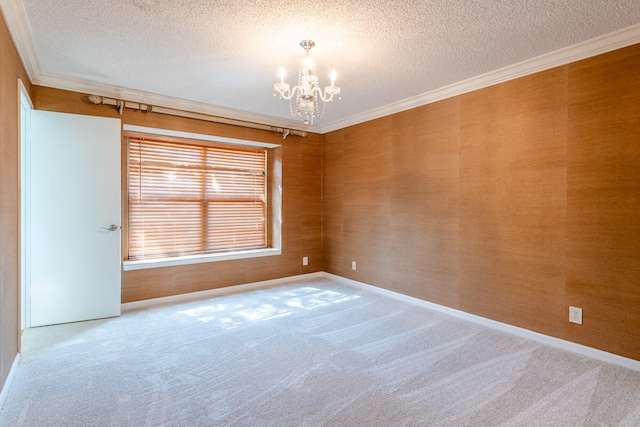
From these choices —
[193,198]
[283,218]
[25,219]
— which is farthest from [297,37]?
[25,219]

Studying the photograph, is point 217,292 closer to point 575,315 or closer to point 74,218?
point 74,218

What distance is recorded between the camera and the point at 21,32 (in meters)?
2.34

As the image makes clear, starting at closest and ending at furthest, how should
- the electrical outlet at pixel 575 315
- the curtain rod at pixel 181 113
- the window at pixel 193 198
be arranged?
the electrical outlet at pixel 575 315
the curtain rod at pixel 181 113
the window at pixel 193 198

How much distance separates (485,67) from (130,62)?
327cm

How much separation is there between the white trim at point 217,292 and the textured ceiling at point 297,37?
8.15 feet

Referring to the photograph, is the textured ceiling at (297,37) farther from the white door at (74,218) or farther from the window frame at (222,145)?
the window frame at (222,145)

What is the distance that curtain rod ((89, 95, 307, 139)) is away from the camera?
3.52 m

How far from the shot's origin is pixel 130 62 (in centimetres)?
293

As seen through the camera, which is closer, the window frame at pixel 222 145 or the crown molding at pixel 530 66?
the crown molding at pixel 530 66

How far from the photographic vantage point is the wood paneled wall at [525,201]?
2.49m

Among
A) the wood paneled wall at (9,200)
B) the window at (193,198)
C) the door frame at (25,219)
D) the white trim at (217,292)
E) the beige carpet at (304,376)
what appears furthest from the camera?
the window at (193,198)

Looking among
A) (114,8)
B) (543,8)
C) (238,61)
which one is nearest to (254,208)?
(238,61)

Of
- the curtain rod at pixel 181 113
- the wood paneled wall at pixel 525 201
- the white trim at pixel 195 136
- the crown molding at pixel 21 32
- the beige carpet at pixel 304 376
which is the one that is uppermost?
the crown molding at pixel 21 32

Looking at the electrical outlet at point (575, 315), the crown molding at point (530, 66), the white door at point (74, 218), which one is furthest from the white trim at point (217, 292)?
the electrical outlet at point (575, 315)
